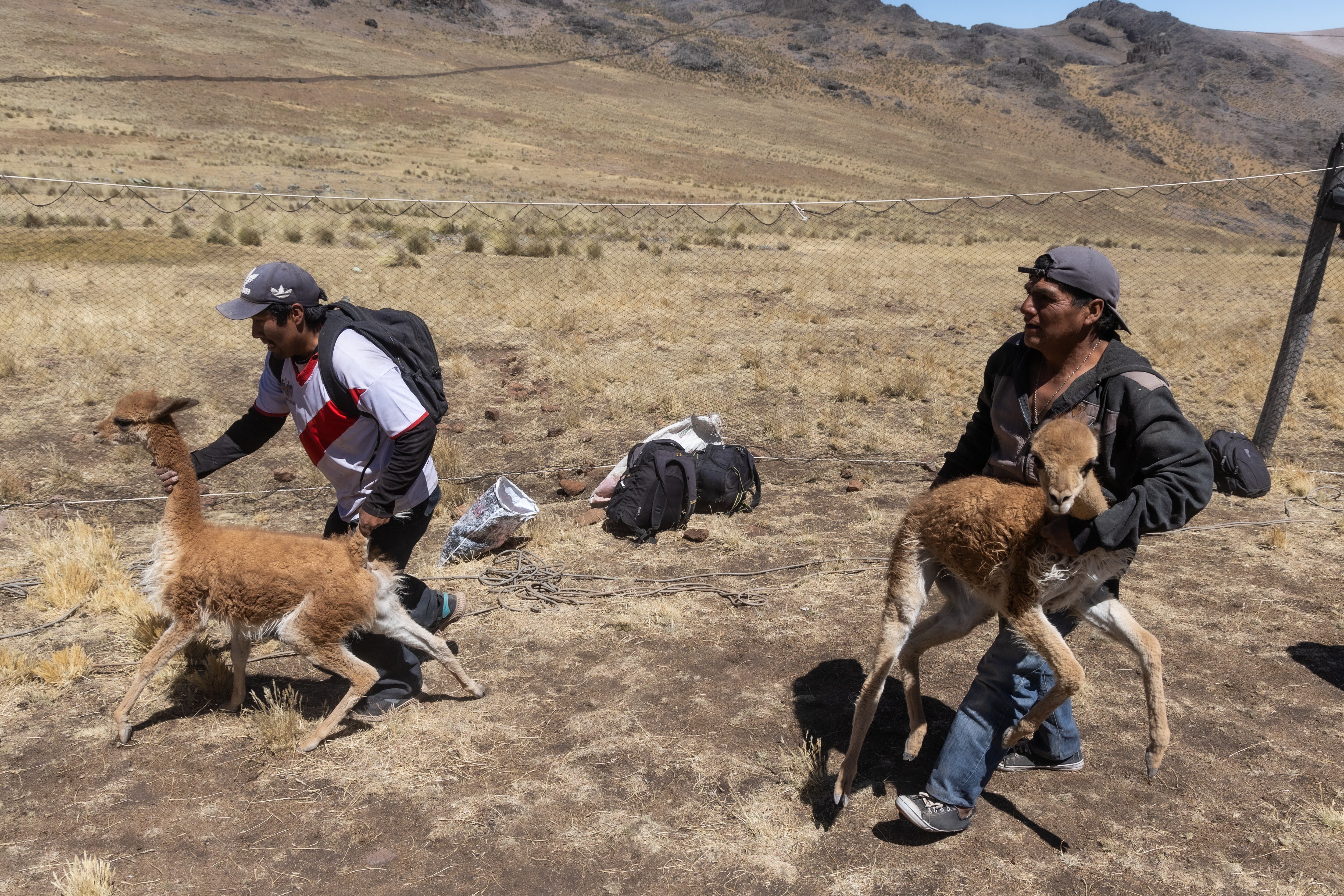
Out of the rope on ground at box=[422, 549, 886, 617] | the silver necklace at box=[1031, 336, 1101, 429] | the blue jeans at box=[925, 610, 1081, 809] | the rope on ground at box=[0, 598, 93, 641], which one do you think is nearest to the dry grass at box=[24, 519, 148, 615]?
the rope on ground at box=[0, 598, 93, 641]

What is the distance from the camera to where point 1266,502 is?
699 centimetres

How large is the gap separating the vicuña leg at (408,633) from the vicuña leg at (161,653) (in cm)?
74

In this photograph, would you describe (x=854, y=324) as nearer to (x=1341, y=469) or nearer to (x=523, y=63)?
(x=1341, y=469)

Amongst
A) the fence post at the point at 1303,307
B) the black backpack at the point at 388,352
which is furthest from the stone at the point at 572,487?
the fence post at the point at 1303,307

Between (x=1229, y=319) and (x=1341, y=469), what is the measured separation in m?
7.68

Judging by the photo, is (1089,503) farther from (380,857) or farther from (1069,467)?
(380,857)

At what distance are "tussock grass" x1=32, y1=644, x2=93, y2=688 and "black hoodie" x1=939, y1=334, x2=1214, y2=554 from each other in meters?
4.41

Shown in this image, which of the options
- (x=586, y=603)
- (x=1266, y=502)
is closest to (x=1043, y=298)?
(x=586, y=603)

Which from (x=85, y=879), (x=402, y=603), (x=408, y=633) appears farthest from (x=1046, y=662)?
(x=85, y=879)

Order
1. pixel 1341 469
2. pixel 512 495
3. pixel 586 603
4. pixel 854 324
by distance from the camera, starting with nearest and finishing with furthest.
→ pixel 586 603, pixel 512 495, pixel 1341 469, pixel 854 324

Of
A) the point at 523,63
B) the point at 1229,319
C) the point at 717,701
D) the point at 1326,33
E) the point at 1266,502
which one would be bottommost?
the point at 717,701

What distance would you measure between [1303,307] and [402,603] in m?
7.12

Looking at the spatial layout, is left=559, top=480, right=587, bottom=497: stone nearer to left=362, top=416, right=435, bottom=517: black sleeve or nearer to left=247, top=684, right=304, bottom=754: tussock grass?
left=247, top=684, right=304, bottom=754: tussock grass

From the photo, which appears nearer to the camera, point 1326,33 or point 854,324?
point 854,324
